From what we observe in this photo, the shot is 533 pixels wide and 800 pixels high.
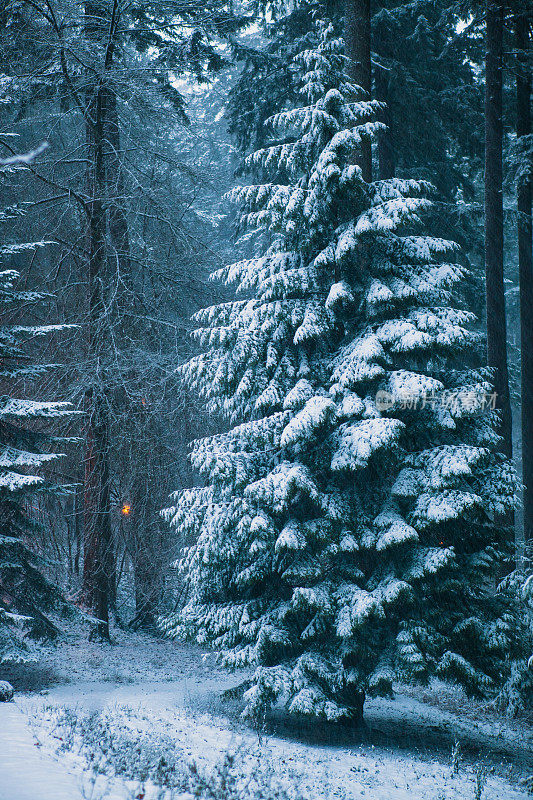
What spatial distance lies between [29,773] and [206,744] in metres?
3.24

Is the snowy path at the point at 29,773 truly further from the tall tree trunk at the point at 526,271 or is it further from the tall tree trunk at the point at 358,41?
the tall tree trunk at the point at 526,271

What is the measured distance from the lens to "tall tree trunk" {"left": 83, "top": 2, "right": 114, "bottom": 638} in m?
13.0

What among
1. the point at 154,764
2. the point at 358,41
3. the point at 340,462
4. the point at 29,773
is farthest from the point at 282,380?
the point at 358,41

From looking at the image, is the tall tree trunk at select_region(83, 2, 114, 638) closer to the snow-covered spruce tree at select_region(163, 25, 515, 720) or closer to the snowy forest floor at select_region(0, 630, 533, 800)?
the snowy forest floor at select_region(0, 630, 533, 800)

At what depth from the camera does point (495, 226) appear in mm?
13328

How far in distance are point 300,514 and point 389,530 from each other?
145cm

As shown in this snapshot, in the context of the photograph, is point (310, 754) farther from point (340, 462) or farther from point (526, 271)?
point (526, 271)

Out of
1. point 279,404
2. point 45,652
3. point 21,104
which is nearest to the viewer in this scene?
point 279,404

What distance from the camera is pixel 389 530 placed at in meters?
8.21

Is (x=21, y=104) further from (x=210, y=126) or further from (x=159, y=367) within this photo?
(x=210, y=126)

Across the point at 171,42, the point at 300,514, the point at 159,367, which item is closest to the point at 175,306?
the point at 159,367

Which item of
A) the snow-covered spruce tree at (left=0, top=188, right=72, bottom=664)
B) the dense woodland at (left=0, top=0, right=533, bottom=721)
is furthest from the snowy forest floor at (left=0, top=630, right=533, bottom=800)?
the snow-covered spruce tree at (left=0, top=188, right=72, bottom=664)

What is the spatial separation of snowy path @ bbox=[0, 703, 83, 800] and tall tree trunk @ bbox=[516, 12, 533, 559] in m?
12.2

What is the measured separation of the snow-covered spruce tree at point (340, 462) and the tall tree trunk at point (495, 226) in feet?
11.7
